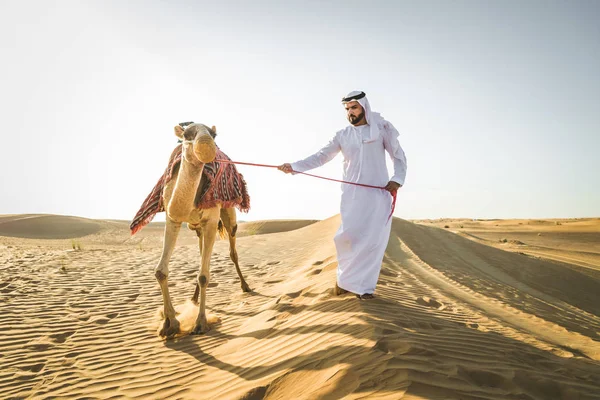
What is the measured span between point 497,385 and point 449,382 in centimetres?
43

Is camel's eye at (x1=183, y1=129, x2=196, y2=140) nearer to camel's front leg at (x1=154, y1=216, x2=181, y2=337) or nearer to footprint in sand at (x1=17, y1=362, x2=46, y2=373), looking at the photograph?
camel's front leg at (x1=154, y1=216, x2=181, y2=337)

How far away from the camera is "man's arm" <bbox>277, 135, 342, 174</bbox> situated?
497 cm

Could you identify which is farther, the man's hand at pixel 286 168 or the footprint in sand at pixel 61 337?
the man's hand at pixel 286 168

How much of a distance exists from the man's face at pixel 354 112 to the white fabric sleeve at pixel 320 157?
1.19 ft

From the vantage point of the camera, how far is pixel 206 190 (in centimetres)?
468

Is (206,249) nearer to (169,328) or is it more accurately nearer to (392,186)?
(169,328)

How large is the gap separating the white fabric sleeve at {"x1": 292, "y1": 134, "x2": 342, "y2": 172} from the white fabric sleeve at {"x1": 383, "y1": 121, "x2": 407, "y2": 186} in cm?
66

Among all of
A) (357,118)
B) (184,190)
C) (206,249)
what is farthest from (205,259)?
→ (357,118)

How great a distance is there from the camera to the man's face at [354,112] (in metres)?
4.61

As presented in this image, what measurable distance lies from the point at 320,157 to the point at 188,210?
6.40ft

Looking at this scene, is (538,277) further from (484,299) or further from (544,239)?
(544,239)

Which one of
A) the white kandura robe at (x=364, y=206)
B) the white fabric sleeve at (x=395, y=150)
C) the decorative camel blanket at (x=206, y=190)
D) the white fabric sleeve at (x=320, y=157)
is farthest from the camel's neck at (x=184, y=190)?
the white fabric sleeve at (x=395, y=150)

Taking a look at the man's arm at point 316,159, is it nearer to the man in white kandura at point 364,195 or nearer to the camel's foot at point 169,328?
the man in white kandura at point 364,195

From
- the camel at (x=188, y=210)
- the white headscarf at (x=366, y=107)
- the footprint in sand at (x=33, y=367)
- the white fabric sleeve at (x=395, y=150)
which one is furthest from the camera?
the white fabric sleeve at (x=395, y=150)
